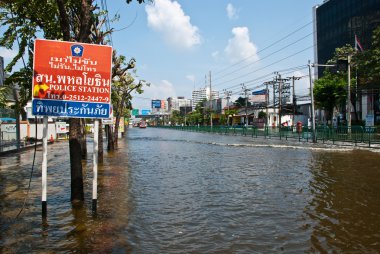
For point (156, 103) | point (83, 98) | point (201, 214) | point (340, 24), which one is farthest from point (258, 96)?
point (83, 98)

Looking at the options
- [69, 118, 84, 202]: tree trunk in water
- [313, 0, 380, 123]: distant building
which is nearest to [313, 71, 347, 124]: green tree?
[313, 0, 380, 123]: distant building

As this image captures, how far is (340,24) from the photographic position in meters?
75.1

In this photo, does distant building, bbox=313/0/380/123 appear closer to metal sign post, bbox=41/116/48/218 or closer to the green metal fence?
the green metal fence

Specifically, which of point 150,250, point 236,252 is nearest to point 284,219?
point 236,252

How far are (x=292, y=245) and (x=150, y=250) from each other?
2.25m

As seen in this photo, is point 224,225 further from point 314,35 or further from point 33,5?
point 314,35

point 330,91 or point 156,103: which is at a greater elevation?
point 156,103

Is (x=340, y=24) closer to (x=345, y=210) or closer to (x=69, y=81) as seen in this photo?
(x=345, y=210)

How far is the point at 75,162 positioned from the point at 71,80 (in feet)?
6.81

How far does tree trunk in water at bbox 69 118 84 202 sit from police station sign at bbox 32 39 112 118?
1.48 m

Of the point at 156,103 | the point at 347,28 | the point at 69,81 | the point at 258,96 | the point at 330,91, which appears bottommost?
the point at 69,81

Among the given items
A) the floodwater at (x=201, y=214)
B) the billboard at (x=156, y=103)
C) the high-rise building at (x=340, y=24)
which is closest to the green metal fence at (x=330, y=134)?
the floodwater at (x=201, y=214)

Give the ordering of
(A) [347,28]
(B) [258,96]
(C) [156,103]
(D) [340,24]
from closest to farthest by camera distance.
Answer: (A) [347,28], (D) [340,24], (B) [258,96], (C) [156,103]

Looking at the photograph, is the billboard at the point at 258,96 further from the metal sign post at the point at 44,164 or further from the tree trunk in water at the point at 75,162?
the metal sign post at the point at 44,164
